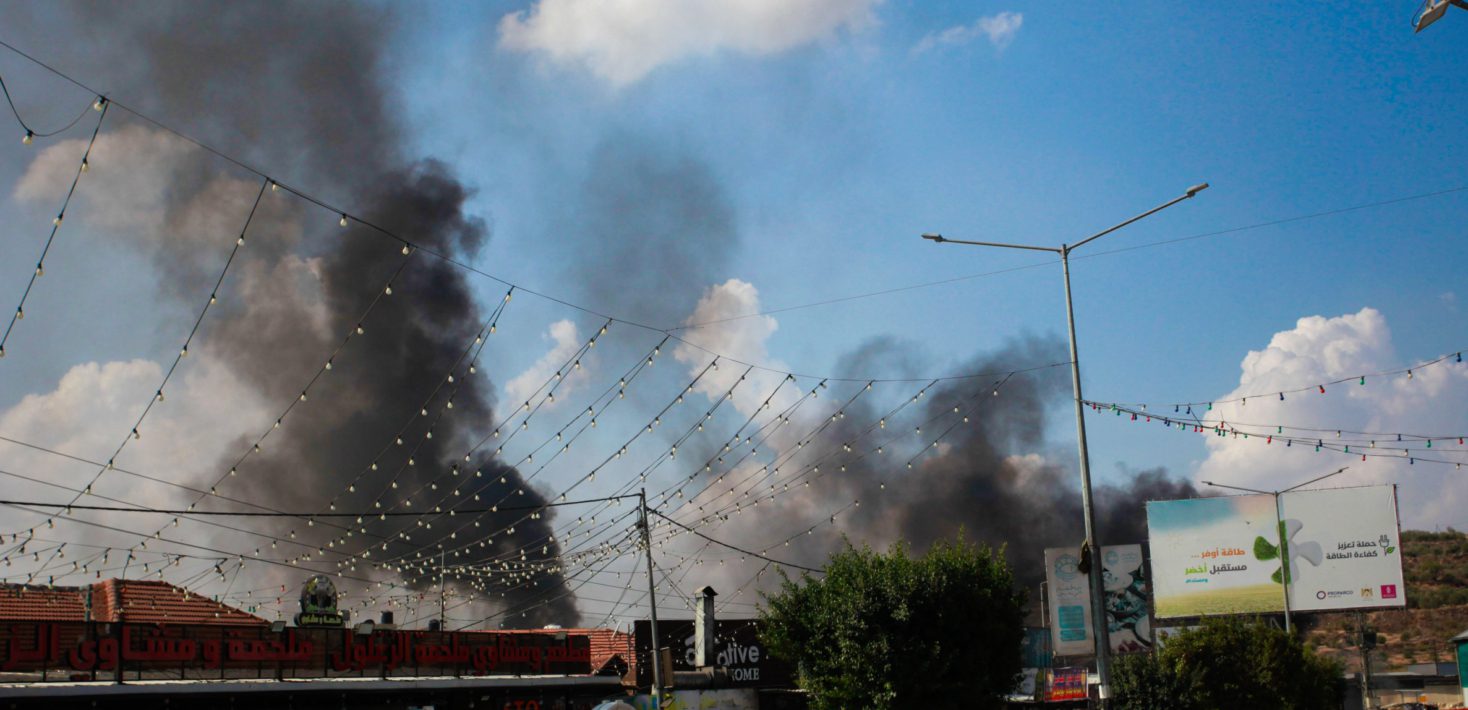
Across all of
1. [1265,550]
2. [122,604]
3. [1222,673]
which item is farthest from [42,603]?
[1265,550]

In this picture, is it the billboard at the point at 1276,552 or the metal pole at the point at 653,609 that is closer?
the metal pole at the point at 653,609

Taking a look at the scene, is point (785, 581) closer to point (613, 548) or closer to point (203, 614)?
point (613, 548)

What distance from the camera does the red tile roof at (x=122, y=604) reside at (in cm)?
3997

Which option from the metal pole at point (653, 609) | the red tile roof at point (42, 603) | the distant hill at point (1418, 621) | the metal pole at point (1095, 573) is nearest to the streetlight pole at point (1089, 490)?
the metal pole at point (1095, 573)

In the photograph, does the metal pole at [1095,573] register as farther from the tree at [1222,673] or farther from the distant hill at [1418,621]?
the distant hill at [1418,621]

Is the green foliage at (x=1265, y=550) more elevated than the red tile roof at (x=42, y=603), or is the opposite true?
the red tile roof at (x=42, y=603)

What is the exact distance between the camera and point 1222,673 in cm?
4153

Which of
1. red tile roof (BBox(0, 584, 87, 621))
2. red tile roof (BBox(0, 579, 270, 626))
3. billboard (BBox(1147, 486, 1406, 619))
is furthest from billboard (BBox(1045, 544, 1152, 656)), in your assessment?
red tile roof (BBox(0, 584, 87, 621))

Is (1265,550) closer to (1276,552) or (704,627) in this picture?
(1276,552)

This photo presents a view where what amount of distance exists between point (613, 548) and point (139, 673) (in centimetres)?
1632

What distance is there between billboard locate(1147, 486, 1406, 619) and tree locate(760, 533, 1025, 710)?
39.0 meters

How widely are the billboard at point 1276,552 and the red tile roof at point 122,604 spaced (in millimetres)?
50710

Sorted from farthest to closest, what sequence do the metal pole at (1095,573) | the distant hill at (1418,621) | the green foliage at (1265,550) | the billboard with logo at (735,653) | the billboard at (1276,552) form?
1. the distant hill at (1418,621)
2. the green foliage at (1265,550)
3. the billboard at (1276,552)
4. the billboard with logo at (735,653)
5. the metal pole at (1095,573)

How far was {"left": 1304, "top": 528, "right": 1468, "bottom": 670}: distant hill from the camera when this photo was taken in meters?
98.5
